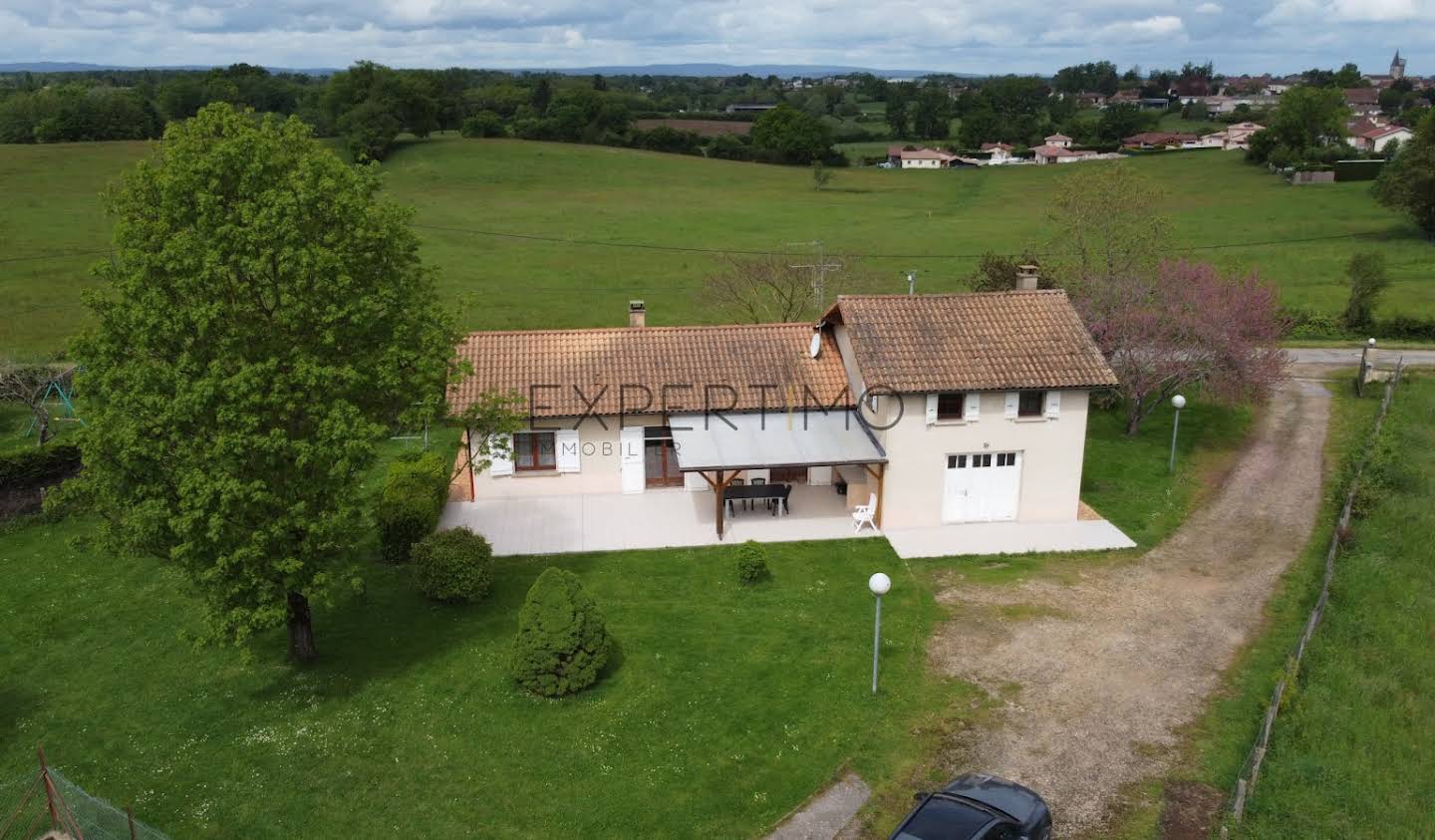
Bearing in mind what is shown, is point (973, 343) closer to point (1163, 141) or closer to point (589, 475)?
point (589, 475)

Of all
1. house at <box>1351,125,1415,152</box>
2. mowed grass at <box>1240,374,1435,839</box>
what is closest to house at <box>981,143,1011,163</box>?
house at <box>1351,125,1415,152</box>

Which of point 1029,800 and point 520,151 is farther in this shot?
point 520,151

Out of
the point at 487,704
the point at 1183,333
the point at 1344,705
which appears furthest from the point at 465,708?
the point at 1183,333

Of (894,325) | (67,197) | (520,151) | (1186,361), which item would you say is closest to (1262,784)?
(894,325)

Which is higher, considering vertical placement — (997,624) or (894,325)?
(894,325)

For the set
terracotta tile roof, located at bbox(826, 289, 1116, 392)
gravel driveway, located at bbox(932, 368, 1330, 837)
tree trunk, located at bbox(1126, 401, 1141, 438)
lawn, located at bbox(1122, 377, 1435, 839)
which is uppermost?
terracotta tile roof, located at bbox(826, 289, 1116, 392)

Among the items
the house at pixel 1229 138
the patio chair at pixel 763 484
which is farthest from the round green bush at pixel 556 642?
the house at pixel 1229 138

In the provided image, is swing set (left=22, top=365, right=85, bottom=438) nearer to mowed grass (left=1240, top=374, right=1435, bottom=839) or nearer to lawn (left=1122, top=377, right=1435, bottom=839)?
lawn (left=1122, top=377, right=1435, bottom=839)

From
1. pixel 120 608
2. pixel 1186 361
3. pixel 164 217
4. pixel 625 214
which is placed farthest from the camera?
pixel 625 214

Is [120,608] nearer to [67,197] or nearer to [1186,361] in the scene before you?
[1186,361]
